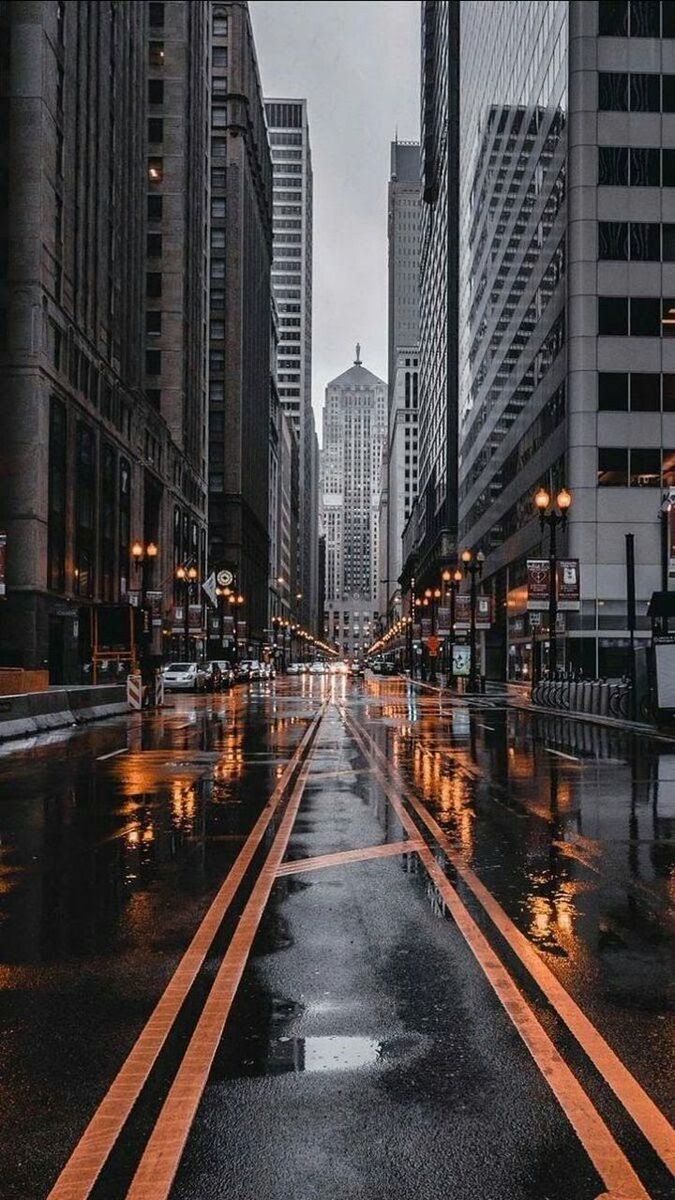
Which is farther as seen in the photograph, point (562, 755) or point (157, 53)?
point (157, 53)

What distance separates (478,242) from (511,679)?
135 feet

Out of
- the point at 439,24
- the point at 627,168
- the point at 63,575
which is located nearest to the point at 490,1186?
the point at 63,575

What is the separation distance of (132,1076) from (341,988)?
1.54m

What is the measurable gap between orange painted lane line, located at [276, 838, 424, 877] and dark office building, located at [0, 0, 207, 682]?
33636 mm

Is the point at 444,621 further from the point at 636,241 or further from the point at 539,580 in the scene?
the point at 539,580

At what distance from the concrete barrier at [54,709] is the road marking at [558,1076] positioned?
19312 millimetres

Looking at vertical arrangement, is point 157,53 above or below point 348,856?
above

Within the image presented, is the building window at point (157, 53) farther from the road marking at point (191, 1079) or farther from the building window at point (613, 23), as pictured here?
the road marking at point (191, 1079)

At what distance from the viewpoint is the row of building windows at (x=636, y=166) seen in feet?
169

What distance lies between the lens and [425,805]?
42.3ft

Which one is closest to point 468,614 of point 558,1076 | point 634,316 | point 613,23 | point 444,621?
point 444,621

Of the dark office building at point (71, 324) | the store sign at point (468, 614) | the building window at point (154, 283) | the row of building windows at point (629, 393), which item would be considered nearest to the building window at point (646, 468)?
the row of building windows at point (629, 393)

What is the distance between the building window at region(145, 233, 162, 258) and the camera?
285ft

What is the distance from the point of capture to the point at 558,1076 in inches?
174
